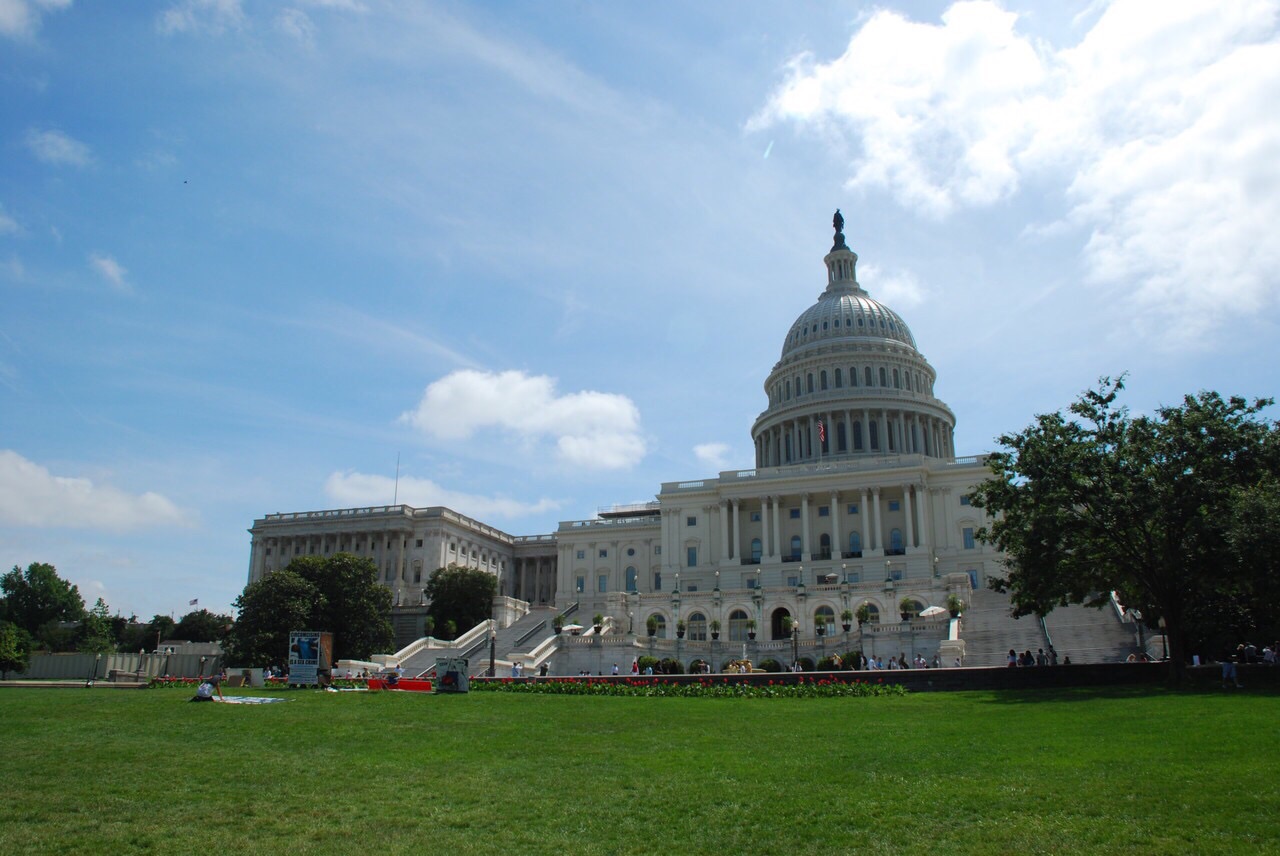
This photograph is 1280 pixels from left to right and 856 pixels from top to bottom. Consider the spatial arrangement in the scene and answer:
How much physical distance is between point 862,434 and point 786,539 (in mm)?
21542

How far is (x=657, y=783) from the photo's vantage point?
54.2 feet

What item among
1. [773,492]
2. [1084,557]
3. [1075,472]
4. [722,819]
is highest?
[773,492]

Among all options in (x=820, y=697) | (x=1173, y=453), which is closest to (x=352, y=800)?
(x=820, y=697)

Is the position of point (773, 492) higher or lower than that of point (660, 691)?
higher

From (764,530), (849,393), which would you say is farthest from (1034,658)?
(849,393)

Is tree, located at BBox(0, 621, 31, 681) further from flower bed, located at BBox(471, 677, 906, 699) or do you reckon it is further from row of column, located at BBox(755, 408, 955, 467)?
row of column, located at BBox(755, 408, 955, 467)

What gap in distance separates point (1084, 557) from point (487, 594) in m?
66.4

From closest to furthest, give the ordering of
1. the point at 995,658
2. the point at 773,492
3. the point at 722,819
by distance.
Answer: the point at 722,819
the point at 995,658
the point at 773,492

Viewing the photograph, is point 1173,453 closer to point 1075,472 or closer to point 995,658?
point 1075,472

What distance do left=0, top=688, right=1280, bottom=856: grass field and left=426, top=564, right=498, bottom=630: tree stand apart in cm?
6874

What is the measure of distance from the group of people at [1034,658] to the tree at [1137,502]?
4.87 m

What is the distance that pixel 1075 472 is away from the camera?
3803 centimetres

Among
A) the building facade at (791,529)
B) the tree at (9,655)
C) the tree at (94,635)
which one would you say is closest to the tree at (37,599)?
the tree at (94,635)

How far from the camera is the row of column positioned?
117 m
